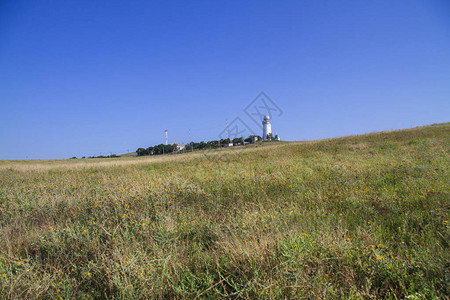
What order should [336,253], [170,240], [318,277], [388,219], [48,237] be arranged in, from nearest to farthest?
[318,277]
[336,253]
[170,240]
[48,237]
[388,219]

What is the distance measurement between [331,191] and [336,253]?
2.93 meters

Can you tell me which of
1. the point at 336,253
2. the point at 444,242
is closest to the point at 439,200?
the point at 444,242

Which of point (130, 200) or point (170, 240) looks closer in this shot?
point (170, 240)

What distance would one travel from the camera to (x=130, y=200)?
498 centimetres

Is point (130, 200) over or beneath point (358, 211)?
over

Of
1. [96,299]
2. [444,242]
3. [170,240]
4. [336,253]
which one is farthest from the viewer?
[170,240]

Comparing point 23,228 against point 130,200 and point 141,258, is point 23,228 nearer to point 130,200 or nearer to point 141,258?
point 130,200

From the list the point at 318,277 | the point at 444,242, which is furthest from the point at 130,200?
the point at 444,242

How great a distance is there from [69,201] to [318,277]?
6.03m

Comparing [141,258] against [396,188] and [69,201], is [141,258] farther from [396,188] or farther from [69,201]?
[396,188]

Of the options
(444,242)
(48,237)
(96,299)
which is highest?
(48,237)

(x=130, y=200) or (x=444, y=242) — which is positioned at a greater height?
(x=130, y=200)

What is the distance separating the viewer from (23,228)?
13.8 feet

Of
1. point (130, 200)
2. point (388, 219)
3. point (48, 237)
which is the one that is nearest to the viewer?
point (48, 237)
